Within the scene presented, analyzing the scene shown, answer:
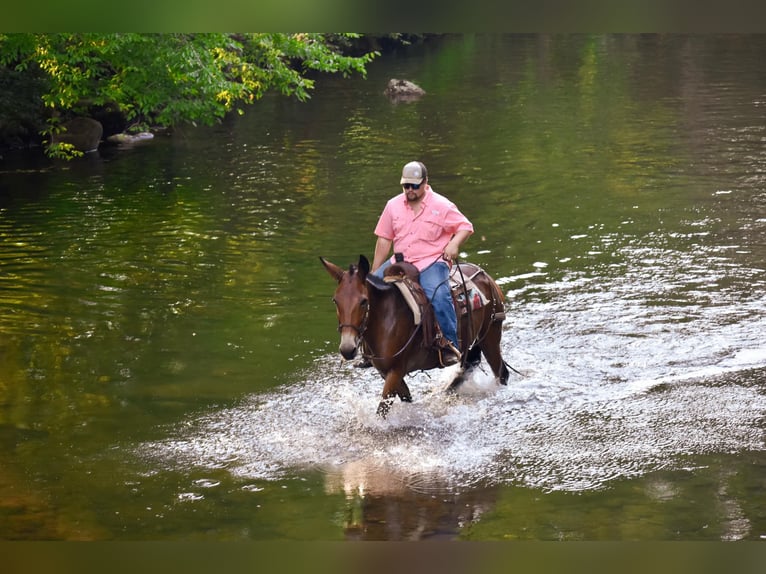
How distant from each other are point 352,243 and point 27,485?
35.6 feet

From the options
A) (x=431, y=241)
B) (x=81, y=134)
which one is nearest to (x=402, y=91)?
(x=81, y=134)

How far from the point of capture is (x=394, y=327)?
999 centimetres

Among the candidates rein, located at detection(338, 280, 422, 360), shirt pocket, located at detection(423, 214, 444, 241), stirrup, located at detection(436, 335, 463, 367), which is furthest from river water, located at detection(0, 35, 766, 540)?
shirt pocket, located at detection(423, 214, 444, 241)

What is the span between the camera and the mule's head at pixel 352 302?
923cm

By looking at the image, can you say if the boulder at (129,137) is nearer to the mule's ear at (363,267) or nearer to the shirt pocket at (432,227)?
the shirt pocket at (432,227)

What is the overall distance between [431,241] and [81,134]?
24216 millimetres

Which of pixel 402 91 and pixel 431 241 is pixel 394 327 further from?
pixel 402 91

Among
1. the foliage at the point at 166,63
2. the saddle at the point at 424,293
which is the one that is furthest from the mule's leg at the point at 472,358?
the foliage at the point at 166,63

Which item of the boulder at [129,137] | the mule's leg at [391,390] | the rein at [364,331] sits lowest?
the boulder at [129,137]

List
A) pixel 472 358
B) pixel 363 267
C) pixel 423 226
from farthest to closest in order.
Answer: pixel 472 358, pixel 423 226, pixel 363 267

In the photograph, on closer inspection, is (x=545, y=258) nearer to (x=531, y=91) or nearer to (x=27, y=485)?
(x=27, y=485)

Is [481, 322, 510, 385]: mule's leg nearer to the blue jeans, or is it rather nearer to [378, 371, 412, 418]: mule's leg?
the blue jeans

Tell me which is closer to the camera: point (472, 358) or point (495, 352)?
point (495, 352)
